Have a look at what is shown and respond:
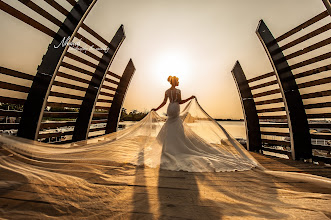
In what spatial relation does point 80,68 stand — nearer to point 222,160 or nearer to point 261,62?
point 222,160

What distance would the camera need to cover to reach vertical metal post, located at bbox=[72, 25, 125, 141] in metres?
5.64

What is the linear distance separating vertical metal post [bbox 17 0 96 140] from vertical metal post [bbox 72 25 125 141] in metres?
1.60

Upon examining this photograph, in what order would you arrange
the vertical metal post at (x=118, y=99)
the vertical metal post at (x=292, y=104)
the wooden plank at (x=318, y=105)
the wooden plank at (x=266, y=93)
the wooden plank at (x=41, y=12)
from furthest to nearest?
the vertical metal post at (x=118, y=99) < the wooden plank at (x=266, y=93) < the vertical metal post at (x=292, y=104) < the wooden plank at (x=318, y=105) < the wooden plank at (x=41, y=12)

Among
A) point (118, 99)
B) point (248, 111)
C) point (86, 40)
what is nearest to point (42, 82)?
point (86, 40)

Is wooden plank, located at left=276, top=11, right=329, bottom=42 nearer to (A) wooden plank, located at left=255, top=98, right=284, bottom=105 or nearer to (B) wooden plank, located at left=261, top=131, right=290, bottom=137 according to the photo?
(A) wooden plank, located at left=255, top=98, right=284, bottom=105

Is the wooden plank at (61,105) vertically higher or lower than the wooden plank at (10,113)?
higher

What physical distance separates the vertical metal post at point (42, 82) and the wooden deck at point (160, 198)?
2091 mm

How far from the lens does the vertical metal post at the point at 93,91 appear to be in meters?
5.64

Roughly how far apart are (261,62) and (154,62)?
162 inches

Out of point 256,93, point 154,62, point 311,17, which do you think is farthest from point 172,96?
point 311,17

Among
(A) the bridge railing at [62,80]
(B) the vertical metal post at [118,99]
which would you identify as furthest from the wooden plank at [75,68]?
(B) the vertical metal post at [118,99]

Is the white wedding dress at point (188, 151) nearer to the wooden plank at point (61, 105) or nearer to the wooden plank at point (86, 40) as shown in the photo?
the wooden plank at point (86, 40)

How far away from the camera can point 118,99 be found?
7.25m

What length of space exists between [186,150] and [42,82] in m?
4.01
